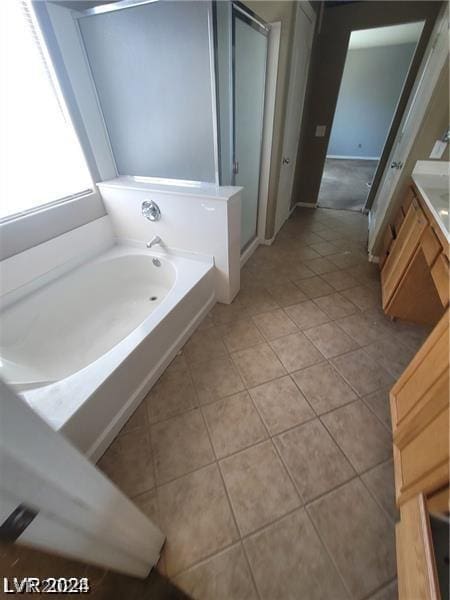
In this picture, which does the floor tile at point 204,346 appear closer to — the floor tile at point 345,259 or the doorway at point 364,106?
the floor tile at point 345,259

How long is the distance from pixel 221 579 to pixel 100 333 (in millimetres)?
1399

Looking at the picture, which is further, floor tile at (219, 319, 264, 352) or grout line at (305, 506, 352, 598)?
floor tile at (219, 319, 264, 352)

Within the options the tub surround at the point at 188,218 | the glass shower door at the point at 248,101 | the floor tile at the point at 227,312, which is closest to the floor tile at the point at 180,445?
the floor tile at the point at 227,312

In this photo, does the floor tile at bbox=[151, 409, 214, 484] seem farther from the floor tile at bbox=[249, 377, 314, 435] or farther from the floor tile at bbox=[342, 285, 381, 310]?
the floor tile at bbox=[342, 285, 381, 310]

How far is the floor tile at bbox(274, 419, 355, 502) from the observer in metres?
1.06

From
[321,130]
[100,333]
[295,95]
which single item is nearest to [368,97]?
[321,130]

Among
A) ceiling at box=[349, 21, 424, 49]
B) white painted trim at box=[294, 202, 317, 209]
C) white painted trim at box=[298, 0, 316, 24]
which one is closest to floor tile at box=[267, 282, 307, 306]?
white painted trim at box=[294, 202, 317, 209]

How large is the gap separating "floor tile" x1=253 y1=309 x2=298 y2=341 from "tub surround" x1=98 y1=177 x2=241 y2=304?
317 millimetres

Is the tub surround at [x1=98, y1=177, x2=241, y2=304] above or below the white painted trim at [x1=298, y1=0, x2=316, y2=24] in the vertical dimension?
below

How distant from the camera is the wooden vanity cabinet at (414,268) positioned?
4.57 feet

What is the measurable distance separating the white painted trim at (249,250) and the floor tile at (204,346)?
0.96 metres

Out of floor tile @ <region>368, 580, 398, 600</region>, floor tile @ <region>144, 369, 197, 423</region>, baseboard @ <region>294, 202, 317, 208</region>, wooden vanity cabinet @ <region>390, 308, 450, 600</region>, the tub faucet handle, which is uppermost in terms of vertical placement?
the tub faucet handle

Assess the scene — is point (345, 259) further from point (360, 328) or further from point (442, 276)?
point (442, 276)

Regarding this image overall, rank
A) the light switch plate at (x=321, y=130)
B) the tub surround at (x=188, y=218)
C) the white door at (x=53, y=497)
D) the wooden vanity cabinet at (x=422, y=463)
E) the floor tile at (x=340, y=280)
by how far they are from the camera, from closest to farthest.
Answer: the white door at (x=53, y=497)
the wooden vanity cabinet at (x=422, y=463)
the tub surround at (x=188, y=218)
the floor tile at (x=340, y=280)
the light switch plate at (x=321, y=130)
